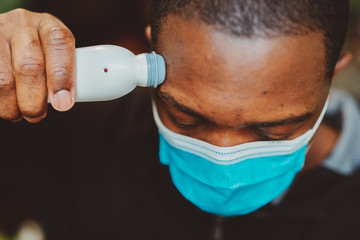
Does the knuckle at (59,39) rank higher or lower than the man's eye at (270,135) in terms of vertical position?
higher

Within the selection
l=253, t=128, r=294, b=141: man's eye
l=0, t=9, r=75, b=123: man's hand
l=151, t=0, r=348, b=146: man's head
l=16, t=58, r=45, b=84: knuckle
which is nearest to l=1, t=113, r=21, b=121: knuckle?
l=0, t=9, r=75, b=123: man's hand

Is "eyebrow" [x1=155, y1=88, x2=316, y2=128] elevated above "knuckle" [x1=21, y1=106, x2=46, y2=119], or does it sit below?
above

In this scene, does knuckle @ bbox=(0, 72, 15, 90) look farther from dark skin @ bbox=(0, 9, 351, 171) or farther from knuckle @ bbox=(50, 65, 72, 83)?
knuckle @ bbox=(50, 65, 72, 83)

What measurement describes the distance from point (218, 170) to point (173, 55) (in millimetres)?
426

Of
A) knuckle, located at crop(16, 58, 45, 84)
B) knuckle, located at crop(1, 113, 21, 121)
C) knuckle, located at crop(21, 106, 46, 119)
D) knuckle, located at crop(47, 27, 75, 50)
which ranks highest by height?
knuckle, located at crop(47, 27, 75, 50)

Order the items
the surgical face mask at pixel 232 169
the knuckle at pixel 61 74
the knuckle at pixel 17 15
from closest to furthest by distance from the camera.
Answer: the knuckle at pixel 61 74 < the knuckle at pixel 17 15 < the surgical face mask at pixel 232 169

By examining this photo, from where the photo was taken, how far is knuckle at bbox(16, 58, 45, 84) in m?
0.93

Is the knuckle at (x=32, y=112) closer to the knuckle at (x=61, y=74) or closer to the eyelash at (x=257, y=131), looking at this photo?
the knuckle at (x=61, y=74)

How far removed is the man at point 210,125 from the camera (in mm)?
943

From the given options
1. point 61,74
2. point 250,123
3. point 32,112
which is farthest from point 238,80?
point 32,112

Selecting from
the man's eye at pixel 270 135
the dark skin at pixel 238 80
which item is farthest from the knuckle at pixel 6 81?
the man's eye at pixel 270 135

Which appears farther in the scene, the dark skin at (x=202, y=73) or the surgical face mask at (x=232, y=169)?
the surgical face mask at (x=232, y=169)

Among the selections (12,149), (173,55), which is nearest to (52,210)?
(12,149)

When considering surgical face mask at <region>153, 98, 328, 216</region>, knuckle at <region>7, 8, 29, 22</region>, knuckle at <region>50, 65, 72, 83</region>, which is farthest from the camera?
surgical face mask at <region>153, 98, 328, 216</region>
